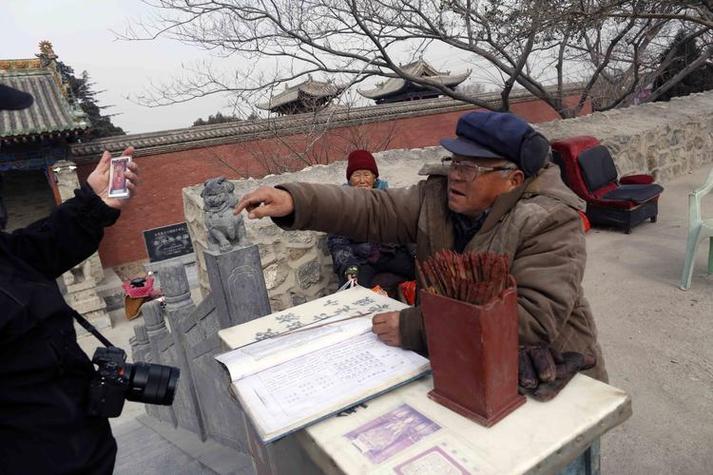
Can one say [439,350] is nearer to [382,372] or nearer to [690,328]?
[382,372]

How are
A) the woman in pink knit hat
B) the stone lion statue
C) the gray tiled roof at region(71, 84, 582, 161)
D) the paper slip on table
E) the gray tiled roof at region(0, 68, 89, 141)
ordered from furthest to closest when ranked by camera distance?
the gray tiled roof at region(71, 84, 582, 161), the gray tiled roof at region(0, 68, 89, 141), the woman in pink knit hat, the stone lion statue, the paper slip on table

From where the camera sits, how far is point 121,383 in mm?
1461

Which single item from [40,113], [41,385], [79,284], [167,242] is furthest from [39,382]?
[40,113]

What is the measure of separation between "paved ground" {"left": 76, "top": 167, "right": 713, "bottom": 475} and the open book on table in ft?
5.44

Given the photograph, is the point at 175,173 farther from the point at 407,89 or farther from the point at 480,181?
the point at 480,181

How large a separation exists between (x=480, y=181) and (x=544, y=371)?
56 centimetres

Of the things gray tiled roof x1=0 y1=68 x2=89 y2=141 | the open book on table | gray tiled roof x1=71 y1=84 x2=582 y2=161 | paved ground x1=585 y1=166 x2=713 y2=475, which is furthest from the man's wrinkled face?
gray tiled roof x1=0 y1=68 x2=89 y2=141

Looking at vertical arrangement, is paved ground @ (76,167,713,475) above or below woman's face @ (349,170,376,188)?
below

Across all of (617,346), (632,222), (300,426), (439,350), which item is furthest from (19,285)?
(632,222)

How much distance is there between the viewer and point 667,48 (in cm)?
905

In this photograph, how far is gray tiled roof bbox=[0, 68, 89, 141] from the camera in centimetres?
930

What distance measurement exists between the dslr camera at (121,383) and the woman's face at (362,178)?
202 centimetres

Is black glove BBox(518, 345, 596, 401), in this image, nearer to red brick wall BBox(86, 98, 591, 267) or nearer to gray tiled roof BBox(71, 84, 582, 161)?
gray tiled roof BBox(71, 84, 582, 161)

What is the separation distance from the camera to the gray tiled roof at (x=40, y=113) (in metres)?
9.30
